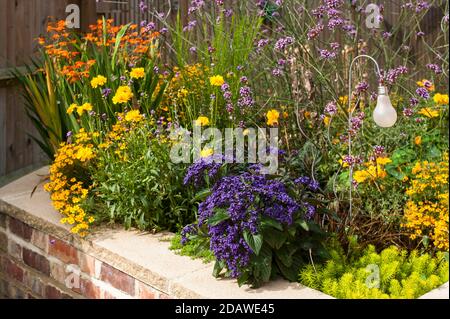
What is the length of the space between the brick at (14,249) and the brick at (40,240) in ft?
0.64

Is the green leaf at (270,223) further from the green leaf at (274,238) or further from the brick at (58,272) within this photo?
the brick at (58,272)

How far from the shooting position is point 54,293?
389 cm

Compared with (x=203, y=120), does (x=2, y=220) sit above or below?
below

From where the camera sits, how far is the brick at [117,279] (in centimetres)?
329

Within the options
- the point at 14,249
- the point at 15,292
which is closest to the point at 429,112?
the point at 14,249

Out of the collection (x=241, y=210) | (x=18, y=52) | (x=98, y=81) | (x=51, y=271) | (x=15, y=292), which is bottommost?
(x=15, y=292)

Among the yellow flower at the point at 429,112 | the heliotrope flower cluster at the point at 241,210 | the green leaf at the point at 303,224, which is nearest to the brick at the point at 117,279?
the heliotrope flower cluster at the point at 241,210

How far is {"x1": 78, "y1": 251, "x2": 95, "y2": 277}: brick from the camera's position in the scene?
11.7 ft

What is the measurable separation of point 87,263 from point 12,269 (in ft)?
2.93

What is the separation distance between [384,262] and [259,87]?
1.84 meters

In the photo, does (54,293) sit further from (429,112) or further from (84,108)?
(429,112)
